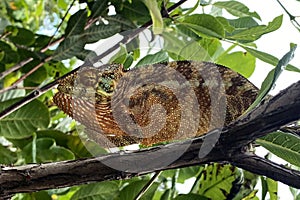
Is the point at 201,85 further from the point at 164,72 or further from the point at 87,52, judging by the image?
the point at 87,52

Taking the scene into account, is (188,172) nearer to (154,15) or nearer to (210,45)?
(210,45)

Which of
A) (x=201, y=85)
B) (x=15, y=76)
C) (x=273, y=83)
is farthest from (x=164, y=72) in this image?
(x=15, y=76)

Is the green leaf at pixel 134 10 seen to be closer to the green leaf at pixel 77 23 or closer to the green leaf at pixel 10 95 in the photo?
the green leaf at pixel 77 23

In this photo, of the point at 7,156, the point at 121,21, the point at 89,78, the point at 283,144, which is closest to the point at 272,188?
the point at 283,144

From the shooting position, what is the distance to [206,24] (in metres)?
0.51

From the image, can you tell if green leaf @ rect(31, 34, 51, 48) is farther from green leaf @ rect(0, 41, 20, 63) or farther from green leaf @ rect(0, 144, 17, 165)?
green leaf @ rect(0, 144, 17, 165)

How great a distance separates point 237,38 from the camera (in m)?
0.51

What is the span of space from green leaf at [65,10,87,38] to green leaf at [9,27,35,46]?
0.15m

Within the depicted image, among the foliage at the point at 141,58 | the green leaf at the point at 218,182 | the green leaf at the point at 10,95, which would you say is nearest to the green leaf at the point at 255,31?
the foliage at the point at 141,58

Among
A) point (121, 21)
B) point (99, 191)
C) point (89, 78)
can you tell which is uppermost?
point (121, 21)

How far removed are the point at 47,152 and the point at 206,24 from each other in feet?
0.97

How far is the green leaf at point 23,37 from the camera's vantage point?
28.6 inches

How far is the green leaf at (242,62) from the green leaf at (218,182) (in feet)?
0.41

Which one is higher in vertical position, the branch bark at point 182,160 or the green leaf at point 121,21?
the green leaf at point 121,21
